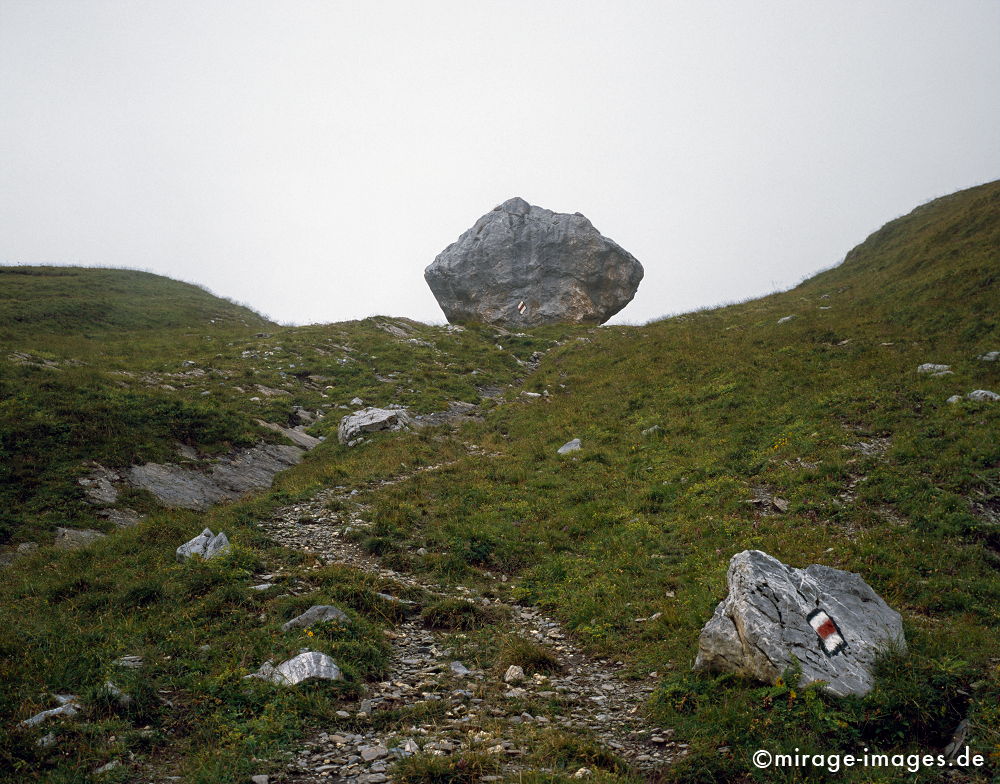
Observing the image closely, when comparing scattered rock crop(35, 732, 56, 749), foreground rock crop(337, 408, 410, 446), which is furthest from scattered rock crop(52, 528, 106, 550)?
foreground rock crop(337, 408, 410, 446)

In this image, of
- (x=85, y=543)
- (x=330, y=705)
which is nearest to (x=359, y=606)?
(x=330, y=705)

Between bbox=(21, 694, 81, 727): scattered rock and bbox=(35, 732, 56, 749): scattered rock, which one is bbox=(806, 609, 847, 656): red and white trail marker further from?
bbox=(21, 694, 81, 727): scattered rock

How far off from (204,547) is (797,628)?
10843 millimetres

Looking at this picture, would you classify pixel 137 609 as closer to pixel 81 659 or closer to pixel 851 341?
pixel 81 659

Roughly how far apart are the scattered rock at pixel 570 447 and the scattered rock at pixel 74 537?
515 inches

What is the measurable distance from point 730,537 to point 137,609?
11.4 metres

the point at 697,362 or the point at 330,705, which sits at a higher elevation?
the point at 697,362

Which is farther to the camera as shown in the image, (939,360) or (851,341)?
(851,341)

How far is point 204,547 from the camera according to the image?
11.2m

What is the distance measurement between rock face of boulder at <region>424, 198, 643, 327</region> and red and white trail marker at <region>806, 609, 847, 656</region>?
4028cm

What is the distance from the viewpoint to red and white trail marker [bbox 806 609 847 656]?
6909mm

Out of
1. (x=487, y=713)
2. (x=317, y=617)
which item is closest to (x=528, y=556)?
(x=317, y=617)

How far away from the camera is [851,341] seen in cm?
2198

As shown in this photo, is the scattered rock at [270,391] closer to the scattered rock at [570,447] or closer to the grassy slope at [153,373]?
the grassy slope at [153,373]
